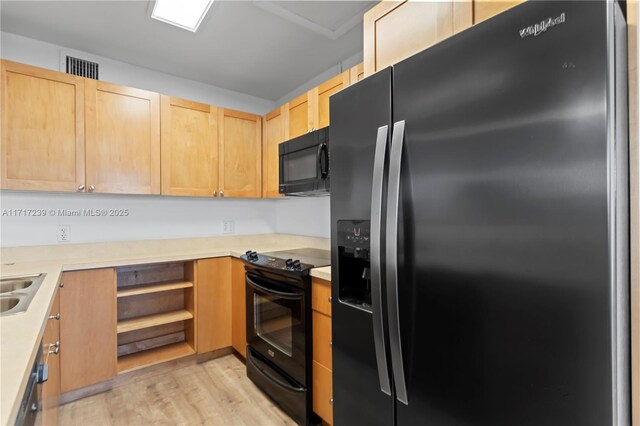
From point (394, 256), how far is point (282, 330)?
126 centimetres

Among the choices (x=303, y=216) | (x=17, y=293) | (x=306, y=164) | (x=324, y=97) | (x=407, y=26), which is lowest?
(x=17, y=293)

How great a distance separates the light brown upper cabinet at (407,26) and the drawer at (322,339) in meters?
1.27

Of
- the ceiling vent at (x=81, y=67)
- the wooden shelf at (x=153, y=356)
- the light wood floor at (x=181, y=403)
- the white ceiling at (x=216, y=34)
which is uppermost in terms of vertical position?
the white ceiling at (x=216, y=34)

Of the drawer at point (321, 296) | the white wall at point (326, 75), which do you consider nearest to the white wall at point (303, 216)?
the drawer at point (321, 296)

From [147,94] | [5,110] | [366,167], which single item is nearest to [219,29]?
[147,94]

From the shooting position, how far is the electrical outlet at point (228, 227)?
3158 mm

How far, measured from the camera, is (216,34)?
2203mm

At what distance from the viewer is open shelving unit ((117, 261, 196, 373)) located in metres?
2.43

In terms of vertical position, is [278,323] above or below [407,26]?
below

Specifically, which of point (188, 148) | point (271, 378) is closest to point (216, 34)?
point (188, 148)

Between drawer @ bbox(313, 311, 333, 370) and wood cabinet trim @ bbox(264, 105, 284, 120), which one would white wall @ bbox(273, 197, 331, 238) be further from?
drawer @ bbox(313, 311, 333, 370)

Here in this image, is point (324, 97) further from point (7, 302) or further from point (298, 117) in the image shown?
point (7, 302)

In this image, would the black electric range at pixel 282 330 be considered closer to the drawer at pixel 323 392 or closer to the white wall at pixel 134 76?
the drawer at pixel 323 392

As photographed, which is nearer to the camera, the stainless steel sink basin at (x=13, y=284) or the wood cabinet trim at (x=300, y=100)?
the stainless steel sink basin at (x=13, y=284)
